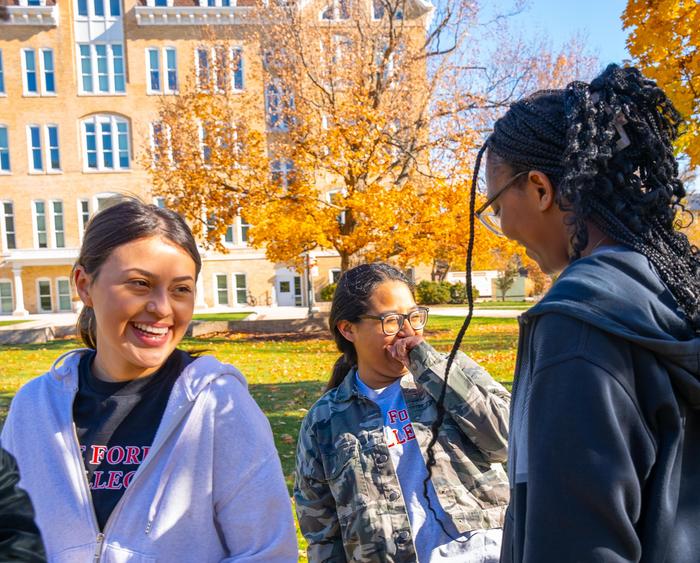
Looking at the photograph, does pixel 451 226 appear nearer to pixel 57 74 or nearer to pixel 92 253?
pixel 92 253

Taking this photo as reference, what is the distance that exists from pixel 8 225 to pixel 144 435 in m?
40.2

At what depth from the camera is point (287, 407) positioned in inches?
319

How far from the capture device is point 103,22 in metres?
35.9

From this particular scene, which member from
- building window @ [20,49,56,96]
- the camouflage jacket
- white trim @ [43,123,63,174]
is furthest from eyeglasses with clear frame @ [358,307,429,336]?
building window @ [20,49,56,96]

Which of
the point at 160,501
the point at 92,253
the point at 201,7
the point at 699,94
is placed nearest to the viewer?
the point at 160,501

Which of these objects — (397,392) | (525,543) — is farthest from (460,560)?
(525,543)

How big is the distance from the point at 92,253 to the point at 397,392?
4.31ft

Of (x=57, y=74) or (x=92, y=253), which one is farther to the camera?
(x=57, y=74)

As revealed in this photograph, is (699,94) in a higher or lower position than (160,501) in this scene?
higher

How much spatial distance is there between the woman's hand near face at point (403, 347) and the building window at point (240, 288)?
3582 centimetres

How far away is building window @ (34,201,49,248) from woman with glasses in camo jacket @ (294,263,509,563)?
38659mm

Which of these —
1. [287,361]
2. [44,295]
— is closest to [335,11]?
[287,361]

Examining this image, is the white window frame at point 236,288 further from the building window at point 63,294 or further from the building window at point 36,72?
the building window at point 36,72

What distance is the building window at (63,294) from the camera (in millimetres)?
36438
